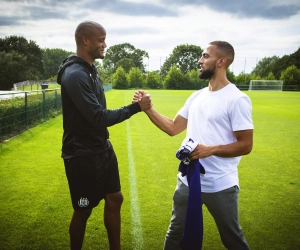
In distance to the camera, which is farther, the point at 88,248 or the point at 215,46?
the point at 88,248

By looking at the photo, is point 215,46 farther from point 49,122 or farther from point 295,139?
point 49,122

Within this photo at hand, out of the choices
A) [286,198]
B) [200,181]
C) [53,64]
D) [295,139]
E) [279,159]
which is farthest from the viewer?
[53,64]

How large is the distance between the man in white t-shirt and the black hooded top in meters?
0.76

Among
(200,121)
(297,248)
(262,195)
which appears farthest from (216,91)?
(262,195)

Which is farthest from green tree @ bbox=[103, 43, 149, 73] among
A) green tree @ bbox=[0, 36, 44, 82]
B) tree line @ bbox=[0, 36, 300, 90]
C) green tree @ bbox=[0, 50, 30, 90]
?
green tree @ bbox=[0, 50, 30, 90]

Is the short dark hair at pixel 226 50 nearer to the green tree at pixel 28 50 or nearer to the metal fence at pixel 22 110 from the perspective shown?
the metal fence at pixel 22 110

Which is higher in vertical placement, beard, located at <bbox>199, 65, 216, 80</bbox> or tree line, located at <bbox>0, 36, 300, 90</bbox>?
tree line, located at <bbox>0, 36, 300, 90</bbox>

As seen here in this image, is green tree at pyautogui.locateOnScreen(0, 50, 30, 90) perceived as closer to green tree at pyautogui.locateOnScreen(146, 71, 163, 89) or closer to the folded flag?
green tree at pyautogui.locateOnScreen(146, 71, 163, 89)

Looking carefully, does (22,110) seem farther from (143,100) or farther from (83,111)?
(83,111)

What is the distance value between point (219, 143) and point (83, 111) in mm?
1266

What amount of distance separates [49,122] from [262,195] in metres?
10.6

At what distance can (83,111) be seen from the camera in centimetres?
235

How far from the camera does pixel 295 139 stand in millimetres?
9773

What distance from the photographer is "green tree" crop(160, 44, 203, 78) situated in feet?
319
